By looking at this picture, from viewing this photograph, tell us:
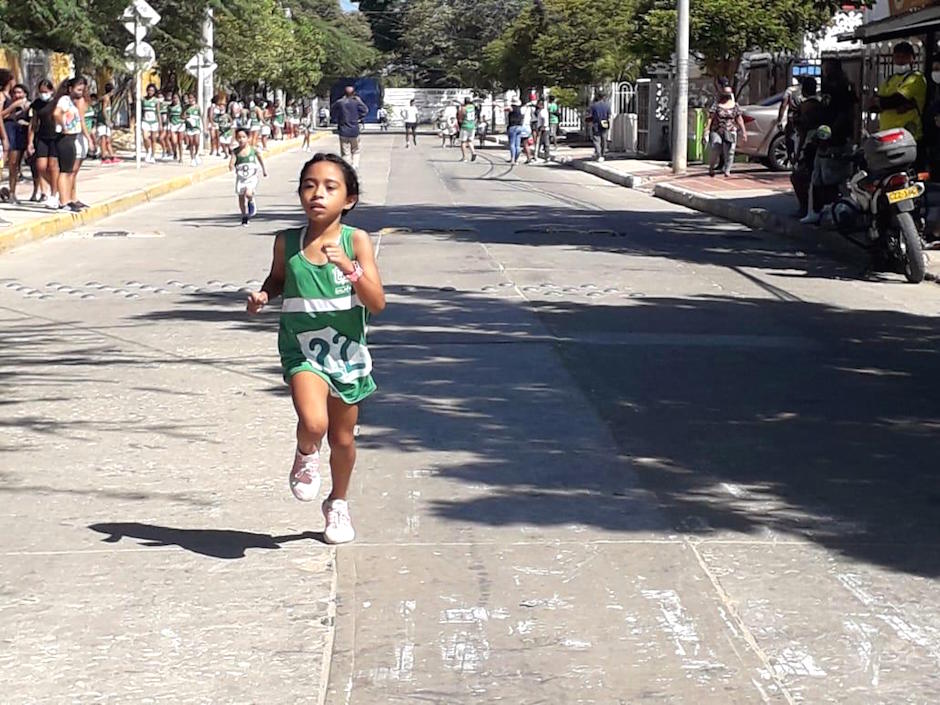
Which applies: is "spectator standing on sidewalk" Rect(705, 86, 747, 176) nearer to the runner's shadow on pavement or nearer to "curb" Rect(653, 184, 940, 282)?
"curb" Rect(653, 184, 940, 282)

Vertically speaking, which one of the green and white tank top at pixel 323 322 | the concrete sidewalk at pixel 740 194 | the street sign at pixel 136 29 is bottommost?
the concrete sidewalk at pixel 740 194

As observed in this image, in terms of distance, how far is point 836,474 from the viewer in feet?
22.8

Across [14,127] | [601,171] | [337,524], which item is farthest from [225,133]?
[337,524]

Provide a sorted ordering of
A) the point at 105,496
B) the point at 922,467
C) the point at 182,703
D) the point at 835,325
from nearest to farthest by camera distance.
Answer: the point at 182,703, the point at 105,496, the point at 922,467, the point at 835,325

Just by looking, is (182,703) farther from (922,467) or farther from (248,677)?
(922,467)

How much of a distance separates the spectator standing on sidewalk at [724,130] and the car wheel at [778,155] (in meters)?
0.83

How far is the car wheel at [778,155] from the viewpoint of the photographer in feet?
101

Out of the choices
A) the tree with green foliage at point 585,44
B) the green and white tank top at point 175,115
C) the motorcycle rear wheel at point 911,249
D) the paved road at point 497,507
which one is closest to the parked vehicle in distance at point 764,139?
the green and white tank top at point 175,115

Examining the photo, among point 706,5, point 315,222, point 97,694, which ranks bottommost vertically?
point 97,694

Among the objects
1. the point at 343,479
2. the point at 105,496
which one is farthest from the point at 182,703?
the point at 105,496

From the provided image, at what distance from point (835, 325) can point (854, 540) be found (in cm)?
577

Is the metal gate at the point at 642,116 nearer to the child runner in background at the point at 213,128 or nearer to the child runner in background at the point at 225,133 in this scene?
the child runner in background at the point at 225,133

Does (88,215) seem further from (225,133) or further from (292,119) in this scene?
(292,119)

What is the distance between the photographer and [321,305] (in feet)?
17.9
